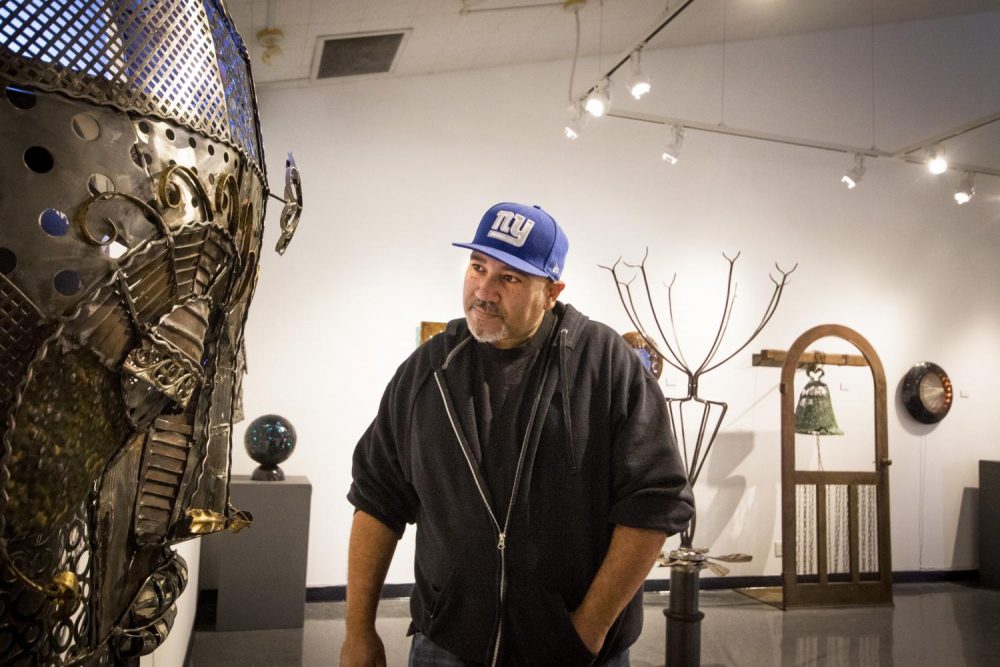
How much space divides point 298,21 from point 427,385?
284cm

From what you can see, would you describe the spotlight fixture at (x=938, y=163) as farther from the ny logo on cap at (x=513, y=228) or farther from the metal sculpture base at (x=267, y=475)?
the ny logo on cap at (x=513, y=228)

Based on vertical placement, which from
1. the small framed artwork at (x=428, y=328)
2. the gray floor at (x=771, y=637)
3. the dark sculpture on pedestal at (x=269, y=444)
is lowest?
the gray floor at (x=771, y=637)

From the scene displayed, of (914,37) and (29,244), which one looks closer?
(29,244)

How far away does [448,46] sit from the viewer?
504 centimetres

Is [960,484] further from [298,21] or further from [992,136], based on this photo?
[298,21]

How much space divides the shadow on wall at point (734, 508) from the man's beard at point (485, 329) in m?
4.73

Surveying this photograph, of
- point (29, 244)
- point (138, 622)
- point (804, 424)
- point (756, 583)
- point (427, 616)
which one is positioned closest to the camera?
point (29, 244)

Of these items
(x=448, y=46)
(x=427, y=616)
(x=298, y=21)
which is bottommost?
Answer: (x=427, y=616)

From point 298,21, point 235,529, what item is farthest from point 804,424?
point 235,529

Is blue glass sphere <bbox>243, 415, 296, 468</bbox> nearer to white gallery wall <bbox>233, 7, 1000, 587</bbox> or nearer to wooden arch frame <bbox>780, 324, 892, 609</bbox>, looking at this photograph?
white gallery wall <bbox>233, 7, 1000, 587</bbox>

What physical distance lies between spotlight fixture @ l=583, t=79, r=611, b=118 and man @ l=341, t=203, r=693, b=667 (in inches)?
125

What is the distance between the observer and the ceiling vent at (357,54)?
447 cm

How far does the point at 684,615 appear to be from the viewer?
378cm

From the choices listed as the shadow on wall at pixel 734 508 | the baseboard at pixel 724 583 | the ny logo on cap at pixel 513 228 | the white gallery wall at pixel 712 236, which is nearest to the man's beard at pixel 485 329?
the ny logo on cap at pixel 513 228
